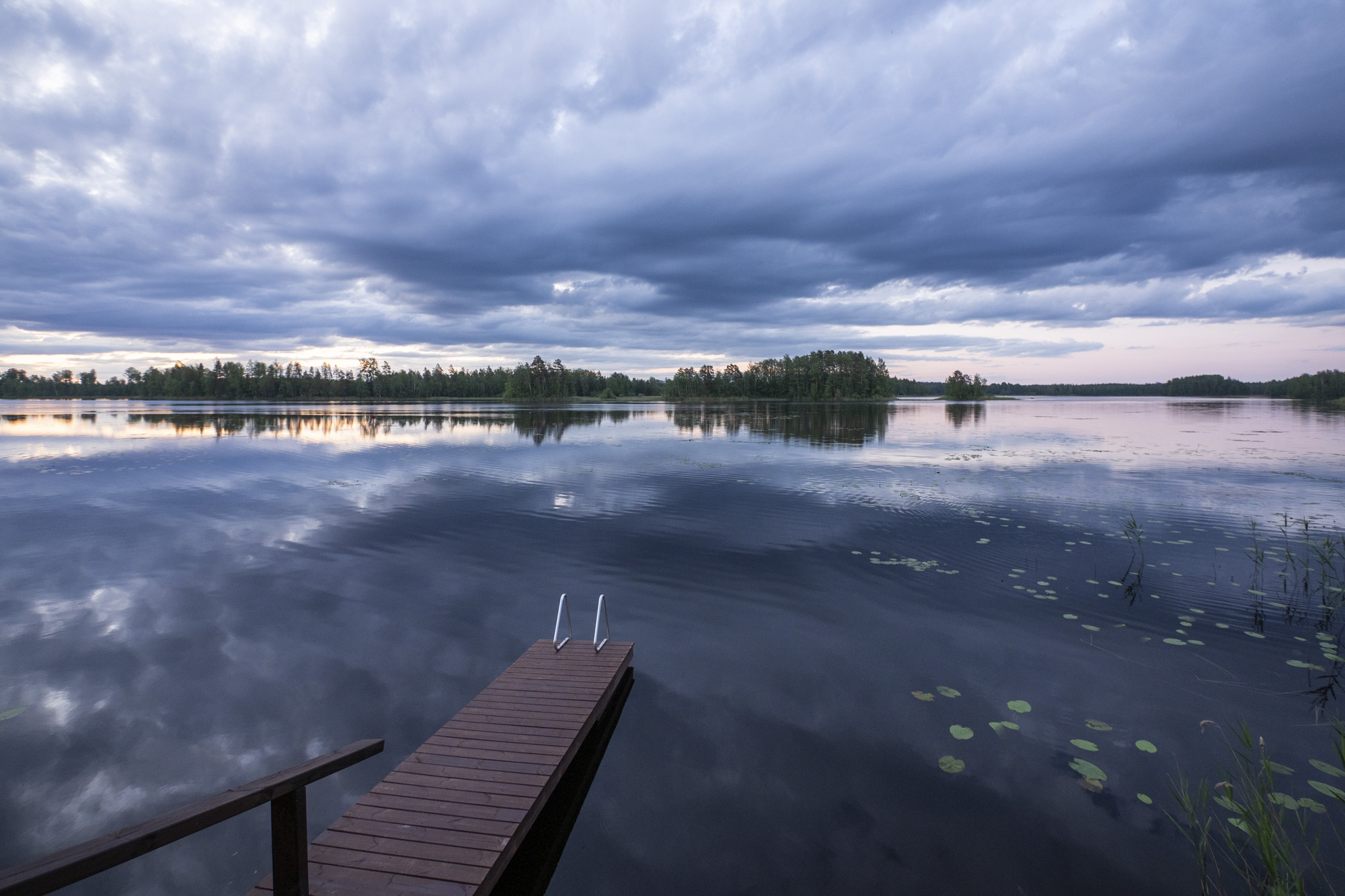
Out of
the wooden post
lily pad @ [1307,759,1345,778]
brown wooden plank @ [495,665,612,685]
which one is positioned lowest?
lily pad @ [1307,759,1345,778]

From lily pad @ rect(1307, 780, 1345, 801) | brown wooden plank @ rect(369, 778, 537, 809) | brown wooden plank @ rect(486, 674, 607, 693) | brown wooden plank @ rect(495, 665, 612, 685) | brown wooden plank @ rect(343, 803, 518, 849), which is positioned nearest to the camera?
brown wooden plank @ rect(343, 803, 518, 849)

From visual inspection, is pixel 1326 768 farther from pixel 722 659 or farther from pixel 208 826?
pixel 208 826

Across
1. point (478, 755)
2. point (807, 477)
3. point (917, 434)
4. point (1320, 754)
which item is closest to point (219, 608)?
point (478, 755)

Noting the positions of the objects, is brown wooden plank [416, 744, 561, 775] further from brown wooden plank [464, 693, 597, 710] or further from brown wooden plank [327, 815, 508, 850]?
brown wooden plank [327, 815, 508, 850]

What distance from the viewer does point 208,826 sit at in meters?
3.29

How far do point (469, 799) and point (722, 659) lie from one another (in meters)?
4.80

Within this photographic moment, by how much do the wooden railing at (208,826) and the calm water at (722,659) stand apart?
2.40 m

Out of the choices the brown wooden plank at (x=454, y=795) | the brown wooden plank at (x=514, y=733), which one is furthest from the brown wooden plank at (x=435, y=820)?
the brown wooden plank at (x=514, y=733)

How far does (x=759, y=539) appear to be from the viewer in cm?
1673

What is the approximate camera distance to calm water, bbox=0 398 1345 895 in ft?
19.9

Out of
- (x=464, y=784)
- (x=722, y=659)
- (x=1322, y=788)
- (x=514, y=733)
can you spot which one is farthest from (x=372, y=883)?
(x=1322, y=788)

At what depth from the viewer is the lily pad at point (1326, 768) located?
677 centimetres

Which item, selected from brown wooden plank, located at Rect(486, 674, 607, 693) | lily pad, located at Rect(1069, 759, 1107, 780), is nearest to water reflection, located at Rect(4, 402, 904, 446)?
lily pad, located at Rect(1069, 759, 1107, 780)

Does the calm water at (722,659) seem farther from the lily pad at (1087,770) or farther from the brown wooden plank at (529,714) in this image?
the brown wooden plank at (529,714)
